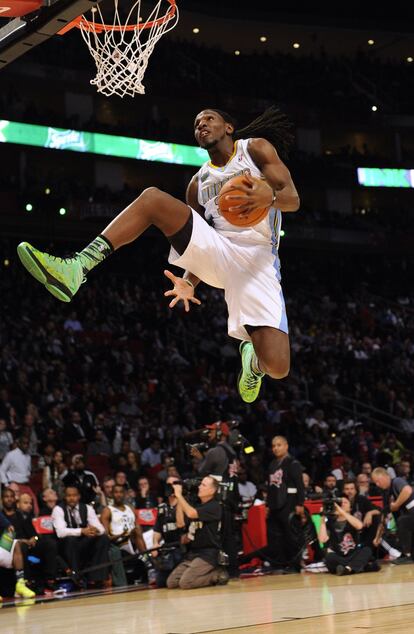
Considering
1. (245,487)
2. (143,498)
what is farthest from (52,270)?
(245,487)

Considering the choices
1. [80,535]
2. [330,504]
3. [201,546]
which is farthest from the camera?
[330,504]

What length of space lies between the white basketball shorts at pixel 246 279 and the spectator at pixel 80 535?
19.2 feet

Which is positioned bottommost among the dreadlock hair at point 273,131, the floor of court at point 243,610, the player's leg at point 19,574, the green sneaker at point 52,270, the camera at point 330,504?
the floor of court at point 243,610

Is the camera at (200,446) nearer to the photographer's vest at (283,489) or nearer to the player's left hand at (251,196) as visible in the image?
the photographer's vest at (283,489)

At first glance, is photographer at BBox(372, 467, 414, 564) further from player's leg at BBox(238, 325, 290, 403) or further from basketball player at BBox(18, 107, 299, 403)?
player's leg at BBox(238, 325, 290, 403)

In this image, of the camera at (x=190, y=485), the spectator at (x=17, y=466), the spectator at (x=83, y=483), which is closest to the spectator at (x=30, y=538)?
the spectator at (x=83, y=483)

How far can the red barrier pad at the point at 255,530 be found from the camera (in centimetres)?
1271

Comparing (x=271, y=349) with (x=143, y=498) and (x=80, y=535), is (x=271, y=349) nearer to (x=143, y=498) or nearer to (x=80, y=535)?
(x=80, y=535)

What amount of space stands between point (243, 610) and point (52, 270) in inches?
172

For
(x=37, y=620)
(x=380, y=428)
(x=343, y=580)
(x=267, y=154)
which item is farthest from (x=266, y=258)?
(x=380, y=428)

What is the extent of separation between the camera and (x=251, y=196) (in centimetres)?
497

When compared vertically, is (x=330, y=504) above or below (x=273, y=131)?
below

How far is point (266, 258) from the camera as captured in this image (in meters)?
5.82

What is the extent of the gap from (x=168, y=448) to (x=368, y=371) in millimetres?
8487
